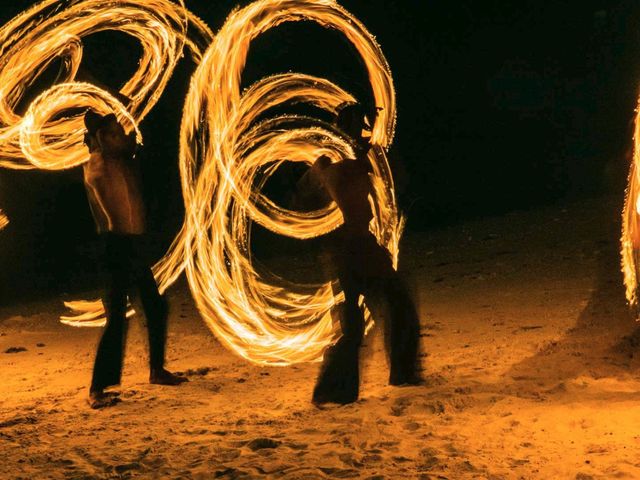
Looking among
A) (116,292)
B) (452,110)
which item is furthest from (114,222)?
(452,110)

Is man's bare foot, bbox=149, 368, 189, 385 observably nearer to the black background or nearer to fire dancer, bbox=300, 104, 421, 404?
fire dancer, bbox=300, 104, 421, 404

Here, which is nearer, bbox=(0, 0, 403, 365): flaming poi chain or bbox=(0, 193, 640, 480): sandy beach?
bbox=(0, 193, 640, 480): sandy beach

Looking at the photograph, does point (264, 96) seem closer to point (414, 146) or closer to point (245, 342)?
point (245, 342)

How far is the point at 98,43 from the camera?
15227 mm

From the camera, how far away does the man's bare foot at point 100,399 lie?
604 cm

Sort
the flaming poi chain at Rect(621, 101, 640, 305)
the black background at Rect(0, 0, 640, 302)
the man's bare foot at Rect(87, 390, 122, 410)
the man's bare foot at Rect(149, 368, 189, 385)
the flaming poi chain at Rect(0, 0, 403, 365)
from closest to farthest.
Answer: the flaming poi chain at Rect(621, 101, 640, 305) < the man's bare foot at Rect(87, 390, 122, 410) < the man's bare foot at Rect(149, 368, 189, 385) < the flaming poi chain at Rect(0, 0, 403, 365) < the black background at Rect(0, 0, 640, 302)

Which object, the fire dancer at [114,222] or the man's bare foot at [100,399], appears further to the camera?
the fire dancer at [114,222]

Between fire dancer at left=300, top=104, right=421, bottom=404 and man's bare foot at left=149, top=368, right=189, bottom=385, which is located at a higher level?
fire dancer at left=300, top=104, right=421, bottom=404

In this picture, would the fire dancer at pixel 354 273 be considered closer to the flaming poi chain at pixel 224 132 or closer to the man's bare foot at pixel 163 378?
the man's bare foot at pixel 163 378

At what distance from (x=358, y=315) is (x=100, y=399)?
5.82ft

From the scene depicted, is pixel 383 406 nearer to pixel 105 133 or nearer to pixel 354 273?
pixel 354 273

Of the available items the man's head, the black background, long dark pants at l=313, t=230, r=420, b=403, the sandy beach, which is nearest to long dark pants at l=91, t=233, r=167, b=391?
the sandy beach

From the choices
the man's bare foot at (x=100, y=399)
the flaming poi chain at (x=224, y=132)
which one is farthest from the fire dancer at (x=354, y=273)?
the flaming poi chain at (x=224, y=132)

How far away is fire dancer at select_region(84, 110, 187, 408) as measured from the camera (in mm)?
6234
